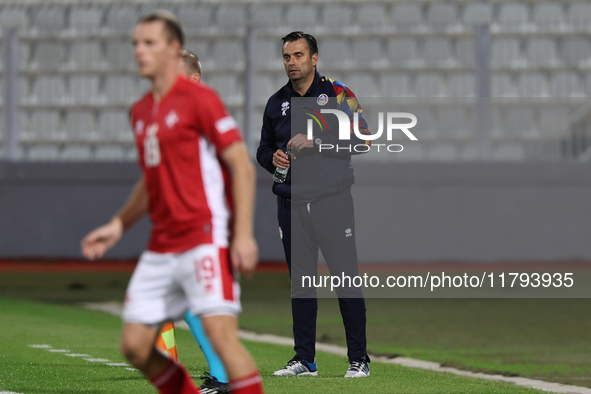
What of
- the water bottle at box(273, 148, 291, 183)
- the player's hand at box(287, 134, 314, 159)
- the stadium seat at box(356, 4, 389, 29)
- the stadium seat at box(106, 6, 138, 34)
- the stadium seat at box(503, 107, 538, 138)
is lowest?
the water bottle at box(273, 148, 291, 183)

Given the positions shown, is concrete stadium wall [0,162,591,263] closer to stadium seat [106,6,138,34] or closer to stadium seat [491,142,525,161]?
stadium seat [491,142,525,161]

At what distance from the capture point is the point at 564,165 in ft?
56.1

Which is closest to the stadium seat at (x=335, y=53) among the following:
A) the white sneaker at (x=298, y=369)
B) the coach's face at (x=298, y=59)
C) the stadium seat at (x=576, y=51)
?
the stadium seat at (x=576, y=51)

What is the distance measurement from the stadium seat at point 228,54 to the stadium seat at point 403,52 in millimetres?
2917

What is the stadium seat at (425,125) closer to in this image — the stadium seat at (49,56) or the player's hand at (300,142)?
the stadium seat at (49,56)

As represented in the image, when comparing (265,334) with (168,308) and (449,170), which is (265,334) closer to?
(168,308)

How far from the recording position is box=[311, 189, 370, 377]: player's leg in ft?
20.3

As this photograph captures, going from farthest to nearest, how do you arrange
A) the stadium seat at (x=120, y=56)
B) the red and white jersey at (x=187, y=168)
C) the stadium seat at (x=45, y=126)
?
the stadium seat at (x=120, y=56) < the stadium seat at (x=45, y=126) < the red and white jersey at (x=187, y=168)

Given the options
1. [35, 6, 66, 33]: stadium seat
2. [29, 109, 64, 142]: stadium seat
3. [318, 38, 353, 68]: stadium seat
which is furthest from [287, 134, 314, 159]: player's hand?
[35, 6, 66, 33]: stadium seat

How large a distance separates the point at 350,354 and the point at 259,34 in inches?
480

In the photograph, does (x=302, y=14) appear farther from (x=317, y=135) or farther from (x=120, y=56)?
(x=317, y=135)

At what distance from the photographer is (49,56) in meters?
17.8

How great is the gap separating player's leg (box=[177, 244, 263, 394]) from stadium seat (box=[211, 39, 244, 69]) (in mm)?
13897

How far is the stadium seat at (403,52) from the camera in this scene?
1738 centimetres
